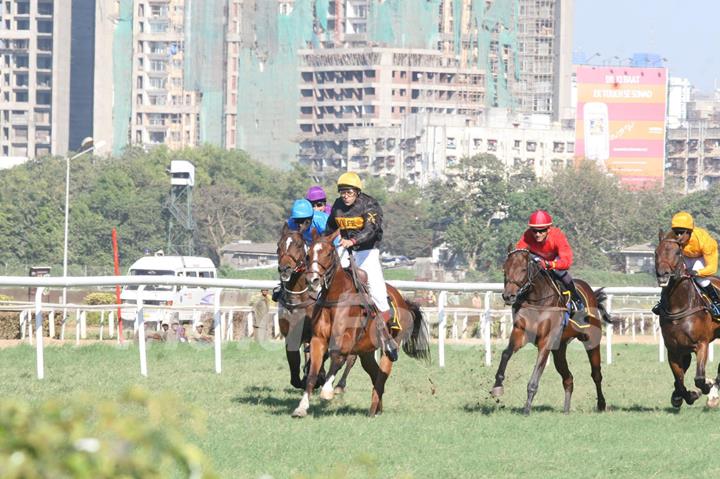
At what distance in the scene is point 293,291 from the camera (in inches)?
474

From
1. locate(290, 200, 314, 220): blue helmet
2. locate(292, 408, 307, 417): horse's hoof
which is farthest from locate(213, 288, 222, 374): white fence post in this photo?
locate(292, 408, 307, 417): horse's hoof

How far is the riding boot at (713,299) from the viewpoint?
1321 cm

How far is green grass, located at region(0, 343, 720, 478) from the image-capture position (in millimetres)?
9289

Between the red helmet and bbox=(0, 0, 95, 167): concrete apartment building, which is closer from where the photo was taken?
the red helmet

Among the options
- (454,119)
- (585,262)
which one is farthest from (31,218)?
(454,119)

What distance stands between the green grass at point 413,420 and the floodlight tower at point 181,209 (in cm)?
6494

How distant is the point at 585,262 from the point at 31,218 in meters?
33.7

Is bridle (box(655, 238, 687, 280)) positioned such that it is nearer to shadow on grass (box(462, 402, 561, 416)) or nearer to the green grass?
the green grass

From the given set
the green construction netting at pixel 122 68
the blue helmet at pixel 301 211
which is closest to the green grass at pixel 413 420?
the blue helmet at pixel 301 211

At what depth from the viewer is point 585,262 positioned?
100 metres

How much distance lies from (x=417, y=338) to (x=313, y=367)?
1.67 m

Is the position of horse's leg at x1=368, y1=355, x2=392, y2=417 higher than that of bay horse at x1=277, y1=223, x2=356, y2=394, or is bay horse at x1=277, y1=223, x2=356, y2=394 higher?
bay horse at x1=277, y1=223, x2=356, y2=394

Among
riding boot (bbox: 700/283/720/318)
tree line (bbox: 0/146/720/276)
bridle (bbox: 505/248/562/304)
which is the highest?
bridle (bbox: 505/248/562/304)

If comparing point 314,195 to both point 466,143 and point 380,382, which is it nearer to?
point 380,382
